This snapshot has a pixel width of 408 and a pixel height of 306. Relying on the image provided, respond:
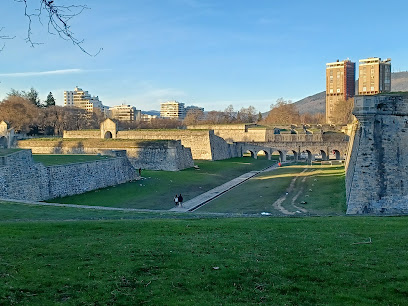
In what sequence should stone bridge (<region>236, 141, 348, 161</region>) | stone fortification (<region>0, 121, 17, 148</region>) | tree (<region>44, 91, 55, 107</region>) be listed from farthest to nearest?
tree (<region>44, 91, 55, 107</region>) < stone bridge (<region>236, 141, 348, 161</region>) < stone fortification (<region>0, 121, 17, 148</region>)

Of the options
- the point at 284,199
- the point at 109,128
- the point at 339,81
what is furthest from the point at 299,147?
the point at 339,81

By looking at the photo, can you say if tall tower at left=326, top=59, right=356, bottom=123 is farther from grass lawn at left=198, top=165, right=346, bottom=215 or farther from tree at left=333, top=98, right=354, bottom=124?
grass lawn at left=198, top=165, right=346, bottom=215

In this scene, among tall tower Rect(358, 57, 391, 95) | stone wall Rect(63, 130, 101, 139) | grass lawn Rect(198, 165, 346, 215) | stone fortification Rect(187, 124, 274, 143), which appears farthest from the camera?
tall tower Rect(358, 57, 391, 95)

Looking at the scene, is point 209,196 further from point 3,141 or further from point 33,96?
point 33,96

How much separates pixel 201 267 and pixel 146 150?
40272mm

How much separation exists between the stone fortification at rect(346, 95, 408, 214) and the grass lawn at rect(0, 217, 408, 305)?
785 cm

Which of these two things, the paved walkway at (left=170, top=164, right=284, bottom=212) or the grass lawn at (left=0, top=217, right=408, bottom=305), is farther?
the paved walkway at (left=170, top=164, right=284, bottom=212)

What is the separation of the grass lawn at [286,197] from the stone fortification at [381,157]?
2260 millimetres

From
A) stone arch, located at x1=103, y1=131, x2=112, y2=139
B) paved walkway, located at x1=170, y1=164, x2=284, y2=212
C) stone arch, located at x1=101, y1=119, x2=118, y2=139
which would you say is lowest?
paved walkway, located at x1=170, y1=164, x2=284, y2=212

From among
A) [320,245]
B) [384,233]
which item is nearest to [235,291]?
[320,245]

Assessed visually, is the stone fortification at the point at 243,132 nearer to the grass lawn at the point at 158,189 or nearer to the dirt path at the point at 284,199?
the grass lawn at the point at 158,189

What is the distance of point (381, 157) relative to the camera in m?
19.7

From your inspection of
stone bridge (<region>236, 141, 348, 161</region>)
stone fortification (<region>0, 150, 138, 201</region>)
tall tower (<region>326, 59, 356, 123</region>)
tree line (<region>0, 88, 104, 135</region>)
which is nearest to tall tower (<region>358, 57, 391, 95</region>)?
tall tower (<region>326, 59, 356, 123</region>)

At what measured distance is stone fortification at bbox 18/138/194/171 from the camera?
46812 millimetres
